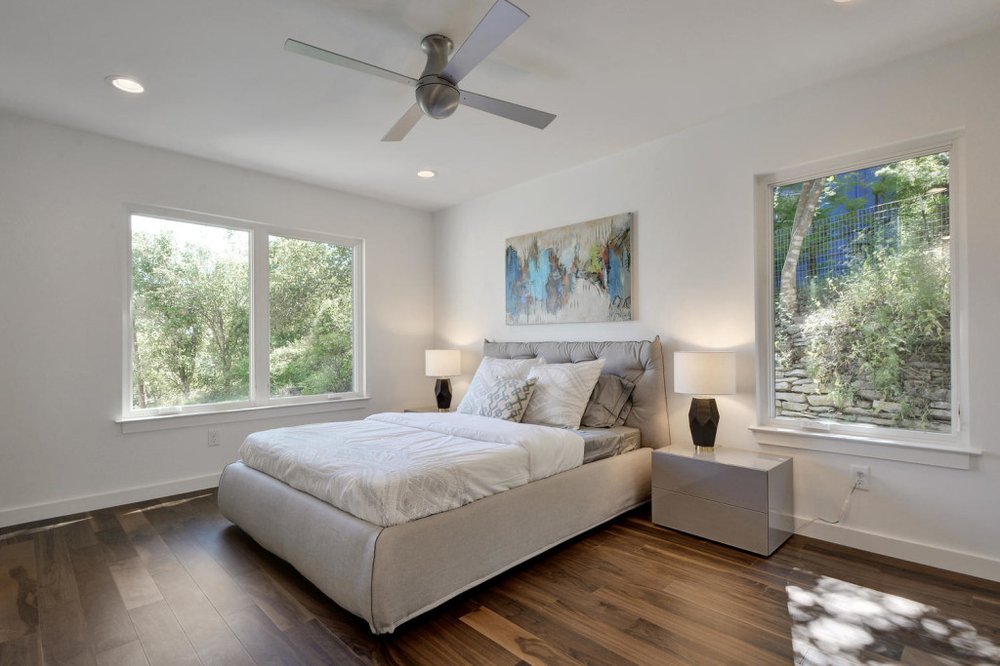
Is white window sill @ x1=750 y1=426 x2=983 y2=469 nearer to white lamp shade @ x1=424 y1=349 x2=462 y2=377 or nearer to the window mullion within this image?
white lamp shade @ x1=424 y1=349 x2=462 y2=377

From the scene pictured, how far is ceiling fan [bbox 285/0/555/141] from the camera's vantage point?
187 cm

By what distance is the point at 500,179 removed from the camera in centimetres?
431

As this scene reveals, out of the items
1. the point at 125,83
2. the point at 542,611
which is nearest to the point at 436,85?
the point at 125,83

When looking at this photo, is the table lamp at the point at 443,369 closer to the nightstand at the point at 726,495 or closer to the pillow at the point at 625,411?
the pillow at the point at 625,411

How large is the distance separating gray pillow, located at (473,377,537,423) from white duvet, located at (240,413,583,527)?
15 cm

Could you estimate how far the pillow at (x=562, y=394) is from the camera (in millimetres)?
3232

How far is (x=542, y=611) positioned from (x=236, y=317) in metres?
3.35

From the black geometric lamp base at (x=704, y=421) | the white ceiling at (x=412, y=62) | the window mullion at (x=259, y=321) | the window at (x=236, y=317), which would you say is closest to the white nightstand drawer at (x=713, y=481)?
the black geometric lamp base at (x=704, y=421)

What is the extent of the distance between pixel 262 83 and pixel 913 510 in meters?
4.06

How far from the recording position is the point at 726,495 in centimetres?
265

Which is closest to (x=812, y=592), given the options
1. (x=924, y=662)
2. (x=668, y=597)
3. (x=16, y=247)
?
(x=924, y=662)

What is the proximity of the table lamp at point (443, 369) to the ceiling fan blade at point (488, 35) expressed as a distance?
9.45 feet

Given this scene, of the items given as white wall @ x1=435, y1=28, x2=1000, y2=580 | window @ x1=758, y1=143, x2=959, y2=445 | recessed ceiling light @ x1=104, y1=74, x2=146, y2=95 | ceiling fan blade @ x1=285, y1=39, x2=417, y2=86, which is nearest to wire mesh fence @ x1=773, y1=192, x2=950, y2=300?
window @ x1=758, y1=143, x2=959, y2=445

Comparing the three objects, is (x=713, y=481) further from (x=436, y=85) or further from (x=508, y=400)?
(x=436, y=85)
